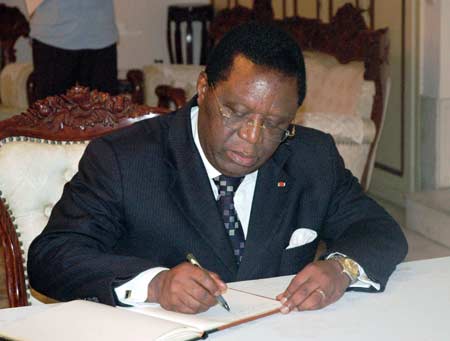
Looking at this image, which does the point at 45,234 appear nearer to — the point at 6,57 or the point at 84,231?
the point at 84,231

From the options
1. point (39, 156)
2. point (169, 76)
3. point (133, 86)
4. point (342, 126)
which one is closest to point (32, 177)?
point (39, 156)

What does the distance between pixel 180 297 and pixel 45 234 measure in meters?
0.45

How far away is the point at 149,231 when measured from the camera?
2.31 metres

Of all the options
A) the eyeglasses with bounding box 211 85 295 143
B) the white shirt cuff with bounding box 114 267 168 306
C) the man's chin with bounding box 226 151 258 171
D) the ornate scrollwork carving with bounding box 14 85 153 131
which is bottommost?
the white shirt cuff with bounding box 114 267 168 306

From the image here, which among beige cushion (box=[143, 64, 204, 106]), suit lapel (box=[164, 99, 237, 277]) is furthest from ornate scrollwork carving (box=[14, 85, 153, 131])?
beige cushion (box=[143, 64, 204, 106])

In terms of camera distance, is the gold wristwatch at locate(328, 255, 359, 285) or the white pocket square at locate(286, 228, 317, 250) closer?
the gold wristwatch at locate(328, 255, 359, 285)

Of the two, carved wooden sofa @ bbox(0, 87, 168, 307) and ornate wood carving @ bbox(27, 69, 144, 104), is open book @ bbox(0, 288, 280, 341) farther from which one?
ornate wood carving @ bbox(27, 69, 144, 104)

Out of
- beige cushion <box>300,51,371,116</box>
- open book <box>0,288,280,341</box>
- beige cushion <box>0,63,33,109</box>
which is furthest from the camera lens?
beige cushion <box>0,63,33,109</box>

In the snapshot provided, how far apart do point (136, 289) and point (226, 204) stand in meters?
0.42

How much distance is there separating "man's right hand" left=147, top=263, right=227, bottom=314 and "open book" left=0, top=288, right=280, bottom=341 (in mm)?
18

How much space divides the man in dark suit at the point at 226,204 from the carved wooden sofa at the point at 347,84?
211 cm

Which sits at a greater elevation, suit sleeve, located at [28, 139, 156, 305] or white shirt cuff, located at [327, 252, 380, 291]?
suit sleeve, located at [28, 139, 156, 305]

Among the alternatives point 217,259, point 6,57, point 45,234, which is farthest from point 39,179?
point 6,57

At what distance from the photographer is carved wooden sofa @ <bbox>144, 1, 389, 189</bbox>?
484 centimetres
